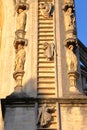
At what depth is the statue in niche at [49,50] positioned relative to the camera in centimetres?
1382

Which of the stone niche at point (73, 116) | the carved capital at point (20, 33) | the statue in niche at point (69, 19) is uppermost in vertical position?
the statue in niche at point (69, 19)

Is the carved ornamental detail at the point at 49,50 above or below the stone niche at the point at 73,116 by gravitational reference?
above

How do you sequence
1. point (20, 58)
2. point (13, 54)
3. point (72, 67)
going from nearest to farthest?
point (72, 67), point (20, 58), point (13, 54)

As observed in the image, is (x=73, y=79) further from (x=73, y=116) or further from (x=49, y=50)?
(x=73, y=116)

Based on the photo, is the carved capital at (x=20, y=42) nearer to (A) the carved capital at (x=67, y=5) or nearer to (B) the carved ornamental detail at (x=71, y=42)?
(B) the carved ornamental detail at (x=71, y=42)

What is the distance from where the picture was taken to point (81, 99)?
12.6 meters

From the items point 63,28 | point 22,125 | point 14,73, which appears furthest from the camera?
point 63,28

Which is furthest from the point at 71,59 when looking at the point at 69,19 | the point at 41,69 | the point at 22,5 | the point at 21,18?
the point at 22,5

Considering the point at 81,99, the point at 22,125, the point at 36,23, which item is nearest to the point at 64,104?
the point at 81,99

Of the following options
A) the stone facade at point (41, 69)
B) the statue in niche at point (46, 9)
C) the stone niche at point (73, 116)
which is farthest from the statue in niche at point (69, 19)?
the stone niche at point (73, 116)

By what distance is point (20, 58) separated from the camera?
540 inches

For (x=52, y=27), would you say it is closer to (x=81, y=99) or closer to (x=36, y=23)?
(x=36, y=23)

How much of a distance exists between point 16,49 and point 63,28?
1.58 metres

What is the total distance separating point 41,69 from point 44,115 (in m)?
1.63
